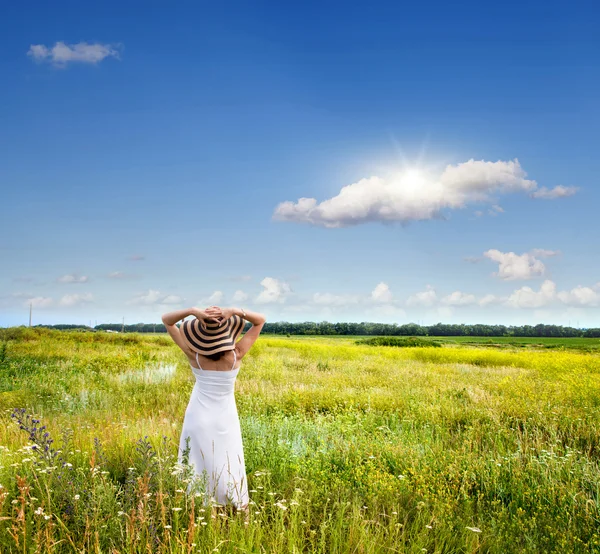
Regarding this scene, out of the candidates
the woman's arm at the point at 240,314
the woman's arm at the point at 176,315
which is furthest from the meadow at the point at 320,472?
the woman's arm at the point at 240,314

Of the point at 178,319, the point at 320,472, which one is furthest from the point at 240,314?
the point at 320,472

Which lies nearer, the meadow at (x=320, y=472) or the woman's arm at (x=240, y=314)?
the meadow at (x=320, y=472)

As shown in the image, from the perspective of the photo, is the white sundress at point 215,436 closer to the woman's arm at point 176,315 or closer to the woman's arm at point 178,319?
the woman's arm at point 178,319

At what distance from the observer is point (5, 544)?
10.4ft

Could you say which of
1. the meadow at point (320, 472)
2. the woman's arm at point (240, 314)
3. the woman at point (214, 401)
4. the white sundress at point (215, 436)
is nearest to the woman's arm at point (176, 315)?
the woman at point (214, 401)

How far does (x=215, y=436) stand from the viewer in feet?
13.1

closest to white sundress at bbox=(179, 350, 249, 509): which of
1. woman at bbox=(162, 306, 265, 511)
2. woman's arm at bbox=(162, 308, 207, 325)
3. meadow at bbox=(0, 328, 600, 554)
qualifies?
woman at bbox=(162, 306, 265, 511)

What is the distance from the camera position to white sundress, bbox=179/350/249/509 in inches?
156

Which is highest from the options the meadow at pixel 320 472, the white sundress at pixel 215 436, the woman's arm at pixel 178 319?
the woman's arm at pixel 178 319

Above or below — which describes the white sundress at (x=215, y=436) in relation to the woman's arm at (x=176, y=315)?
below

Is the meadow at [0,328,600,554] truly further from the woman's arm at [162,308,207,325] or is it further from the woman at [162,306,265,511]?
the woman's arm at [162,308,207,325]

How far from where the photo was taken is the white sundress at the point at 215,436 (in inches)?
156

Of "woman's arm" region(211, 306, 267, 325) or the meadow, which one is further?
"woman's arm" region(211, 306, 267, 325)

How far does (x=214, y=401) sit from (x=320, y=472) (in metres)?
1.63
